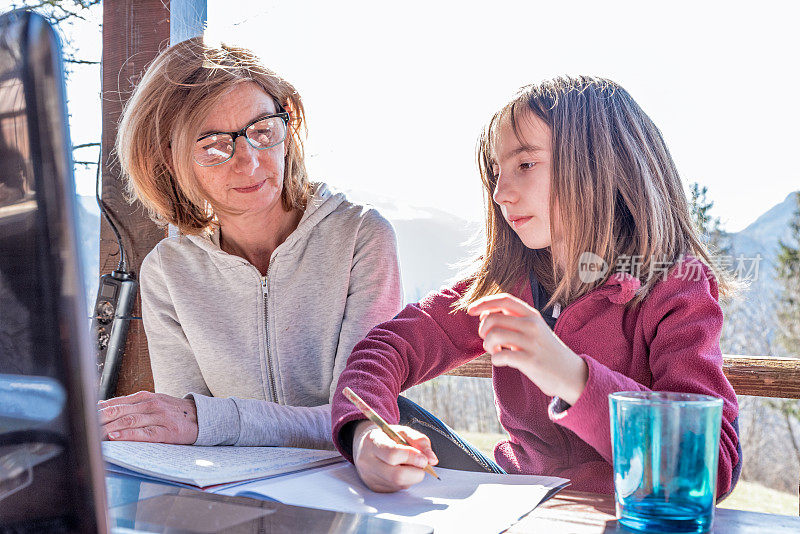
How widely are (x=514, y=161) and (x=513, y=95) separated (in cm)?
16

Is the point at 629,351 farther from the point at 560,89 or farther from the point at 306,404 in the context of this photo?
the point at 306,404

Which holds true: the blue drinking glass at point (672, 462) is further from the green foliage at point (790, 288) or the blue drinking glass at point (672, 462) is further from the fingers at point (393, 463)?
the green foliage at point (790, 288)

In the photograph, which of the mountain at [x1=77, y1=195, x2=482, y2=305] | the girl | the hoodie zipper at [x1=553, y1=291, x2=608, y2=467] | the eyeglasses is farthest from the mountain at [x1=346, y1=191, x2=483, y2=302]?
the hoodie zipper at [x1=553, y1=291, x2=608, y2=467]

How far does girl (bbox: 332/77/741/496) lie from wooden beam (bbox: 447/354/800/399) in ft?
1.30

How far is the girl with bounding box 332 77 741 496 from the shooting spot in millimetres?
1072

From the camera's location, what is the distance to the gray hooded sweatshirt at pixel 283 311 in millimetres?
1528

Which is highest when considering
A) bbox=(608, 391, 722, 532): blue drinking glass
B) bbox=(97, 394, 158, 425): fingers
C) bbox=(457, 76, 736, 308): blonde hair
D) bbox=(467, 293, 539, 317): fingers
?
bbox=(457, 76, 736, 308): blonde hair

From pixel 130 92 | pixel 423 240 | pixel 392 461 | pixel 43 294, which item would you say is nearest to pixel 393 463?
pixel 392 461

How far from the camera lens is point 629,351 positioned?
116 centimetres

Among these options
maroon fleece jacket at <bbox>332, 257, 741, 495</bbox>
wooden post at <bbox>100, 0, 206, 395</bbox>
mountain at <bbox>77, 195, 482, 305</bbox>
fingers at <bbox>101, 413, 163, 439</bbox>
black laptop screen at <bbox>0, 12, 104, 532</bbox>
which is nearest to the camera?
black laptop screen at <bbox>0, 12, 104, 532</bbox>

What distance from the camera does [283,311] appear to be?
5.09ft

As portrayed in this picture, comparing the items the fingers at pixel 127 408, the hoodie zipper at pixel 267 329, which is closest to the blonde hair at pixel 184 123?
the hoodie zipper at pixel 267 329

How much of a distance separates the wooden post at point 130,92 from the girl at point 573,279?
44.8 inches

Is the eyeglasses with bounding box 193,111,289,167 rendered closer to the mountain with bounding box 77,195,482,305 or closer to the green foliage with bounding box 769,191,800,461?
the mountain with bounding box 77,195,482,305
